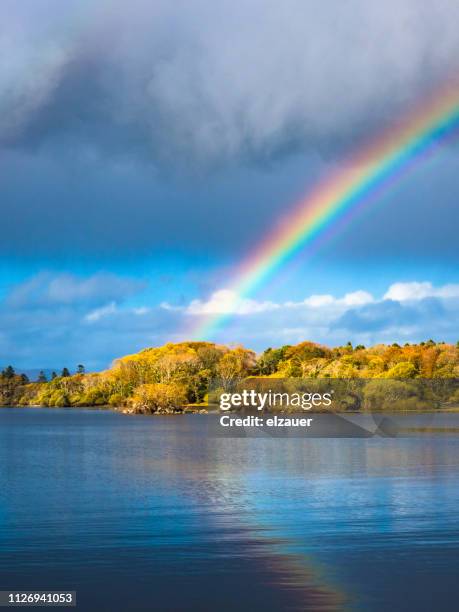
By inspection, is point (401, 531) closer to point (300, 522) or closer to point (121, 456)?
point (300, 522)

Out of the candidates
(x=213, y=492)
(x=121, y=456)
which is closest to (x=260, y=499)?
(x=213, y=492)

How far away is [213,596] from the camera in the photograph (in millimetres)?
21391

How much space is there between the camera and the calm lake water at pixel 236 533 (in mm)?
21844

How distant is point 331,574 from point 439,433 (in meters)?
76.8

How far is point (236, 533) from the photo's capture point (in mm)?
30328

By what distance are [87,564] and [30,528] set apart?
7.75 m

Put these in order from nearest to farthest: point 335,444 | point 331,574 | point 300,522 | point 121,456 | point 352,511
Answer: point 331,574 → point 300,522 → point 352,511 → point 121,456 → point 335,444

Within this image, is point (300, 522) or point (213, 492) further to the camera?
point (213, 492)

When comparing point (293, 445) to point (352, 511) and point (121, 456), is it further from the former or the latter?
point (352, 511)

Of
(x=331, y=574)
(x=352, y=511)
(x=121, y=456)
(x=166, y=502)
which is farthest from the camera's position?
(x=121, y=456)

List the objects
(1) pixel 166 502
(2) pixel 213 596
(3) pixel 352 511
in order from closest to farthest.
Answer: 1. (2) pixel 213 596
2. (3) pixel 352 511
3. (1) pixel 166 502

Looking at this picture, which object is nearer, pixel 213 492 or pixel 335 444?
pixel 213 492

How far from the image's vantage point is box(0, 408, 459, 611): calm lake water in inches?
860

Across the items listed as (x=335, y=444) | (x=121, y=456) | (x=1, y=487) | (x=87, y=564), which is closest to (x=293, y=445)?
(x=335, y=444)
